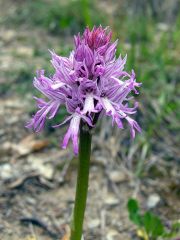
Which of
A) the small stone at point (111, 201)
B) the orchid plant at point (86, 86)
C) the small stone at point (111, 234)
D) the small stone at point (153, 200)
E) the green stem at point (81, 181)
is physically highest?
the orchid plant at point (86, 86)

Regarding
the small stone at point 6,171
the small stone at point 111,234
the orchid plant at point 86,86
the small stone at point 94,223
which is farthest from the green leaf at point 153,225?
the small stone at point 6,171

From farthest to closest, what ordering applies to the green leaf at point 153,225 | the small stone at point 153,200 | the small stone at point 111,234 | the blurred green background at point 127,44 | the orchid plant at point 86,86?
the blurred green background at point 127,44
the small stone at point 153,200
the small stone at point 111,234
the green leaf at point 153,225
the orchid plant at point 86,86

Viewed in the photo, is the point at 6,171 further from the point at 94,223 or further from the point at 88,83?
the point at 88,83

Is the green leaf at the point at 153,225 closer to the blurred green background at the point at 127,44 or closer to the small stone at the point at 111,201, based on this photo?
the small stone at the point at 111,201

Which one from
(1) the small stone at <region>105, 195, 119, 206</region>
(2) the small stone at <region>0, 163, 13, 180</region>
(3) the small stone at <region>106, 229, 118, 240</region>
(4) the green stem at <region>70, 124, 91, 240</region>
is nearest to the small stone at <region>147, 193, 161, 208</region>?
(1) the small stone at <region>105, 195, 119, 206</region>

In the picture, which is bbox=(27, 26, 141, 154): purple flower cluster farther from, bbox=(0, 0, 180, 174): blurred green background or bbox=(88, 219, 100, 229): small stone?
bbox=(0, 0, 180, 174): blurred green background

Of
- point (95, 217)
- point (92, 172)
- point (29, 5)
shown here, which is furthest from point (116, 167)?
point (29, 5)

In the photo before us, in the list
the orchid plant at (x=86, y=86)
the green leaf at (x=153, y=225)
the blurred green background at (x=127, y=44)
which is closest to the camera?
the orchid plant at (x=86, y=86)

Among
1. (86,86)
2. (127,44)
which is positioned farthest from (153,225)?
(127,44)
